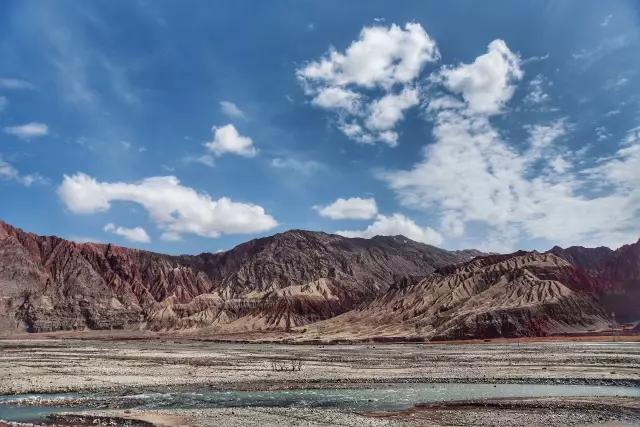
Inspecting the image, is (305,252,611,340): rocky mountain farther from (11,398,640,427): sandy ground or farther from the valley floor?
(11,398,640,427): sandy ground

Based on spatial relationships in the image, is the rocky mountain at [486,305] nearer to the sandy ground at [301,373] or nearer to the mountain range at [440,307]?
the mountain range at [440,307]

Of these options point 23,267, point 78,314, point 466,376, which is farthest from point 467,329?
point 23,267

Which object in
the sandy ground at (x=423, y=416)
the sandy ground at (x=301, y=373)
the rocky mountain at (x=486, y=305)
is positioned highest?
the rocky mountain at (x=486, y=305)

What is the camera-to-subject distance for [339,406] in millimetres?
31094

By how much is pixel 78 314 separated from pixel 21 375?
161102 mm

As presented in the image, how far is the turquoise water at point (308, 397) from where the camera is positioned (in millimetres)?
30922

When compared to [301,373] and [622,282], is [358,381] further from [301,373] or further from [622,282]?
[622,282]

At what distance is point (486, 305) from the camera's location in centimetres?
13338

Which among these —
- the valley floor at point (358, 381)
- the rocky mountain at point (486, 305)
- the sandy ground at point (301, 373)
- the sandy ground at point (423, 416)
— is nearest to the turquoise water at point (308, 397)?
the valley floor at point (358, 381)

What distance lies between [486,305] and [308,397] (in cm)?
10682

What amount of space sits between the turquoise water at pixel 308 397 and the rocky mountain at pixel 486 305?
83.7 metres

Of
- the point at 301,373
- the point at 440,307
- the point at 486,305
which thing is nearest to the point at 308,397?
the point at 301,373

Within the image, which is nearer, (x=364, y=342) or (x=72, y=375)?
(x=72, y=375)

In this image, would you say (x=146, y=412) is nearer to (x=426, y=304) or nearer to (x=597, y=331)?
(x=597, y=331)
